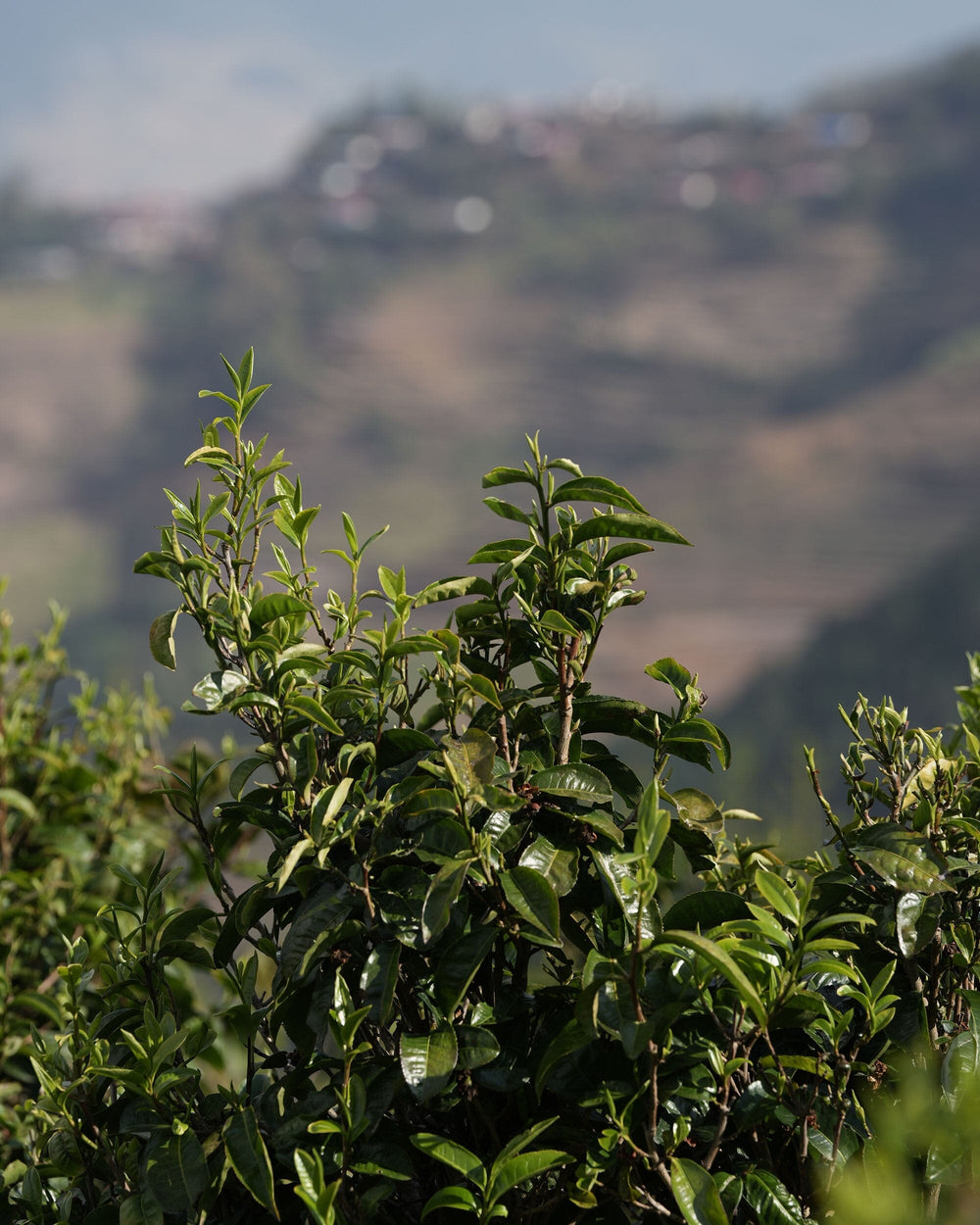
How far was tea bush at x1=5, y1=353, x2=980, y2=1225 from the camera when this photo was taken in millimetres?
787

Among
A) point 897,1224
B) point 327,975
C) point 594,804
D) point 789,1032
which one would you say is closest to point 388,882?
point 327,975

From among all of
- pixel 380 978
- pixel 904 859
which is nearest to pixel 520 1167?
pixel 380 978

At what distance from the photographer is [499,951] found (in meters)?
0.93

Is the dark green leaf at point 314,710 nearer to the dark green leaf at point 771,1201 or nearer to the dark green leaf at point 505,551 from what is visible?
the dark green leaf at point 505,551

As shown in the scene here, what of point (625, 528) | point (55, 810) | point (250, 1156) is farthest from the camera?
point (55, 810)

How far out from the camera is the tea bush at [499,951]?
787mm

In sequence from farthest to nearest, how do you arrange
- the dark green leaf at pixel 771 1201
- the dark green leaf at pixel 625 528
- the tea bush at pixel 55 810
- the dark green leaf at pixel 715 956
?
the tea bush at pixel 55 810, the dark green leaf at pixel 625 528, the dark green leaf at pixel 771 1201, the dark green leaf at pixel 715 956

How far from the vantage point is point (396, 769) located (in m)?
0.90

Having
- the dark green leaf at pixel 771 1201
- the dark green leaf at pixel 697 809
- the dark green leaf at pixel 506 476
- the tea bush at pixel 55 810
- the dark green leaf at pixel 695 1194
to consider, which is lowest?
the dark green leaf at pixel 771 1201

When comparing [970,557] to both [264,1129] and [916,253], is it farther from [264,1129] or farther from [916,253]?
[916,253]

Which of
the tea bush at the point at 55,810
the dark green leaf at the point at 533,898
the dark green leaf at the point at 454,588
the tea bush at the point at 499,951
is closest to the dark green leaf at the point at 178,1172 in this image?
the tea bush at the point at 499,951

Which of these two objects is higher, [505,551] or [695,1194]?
[505,551]

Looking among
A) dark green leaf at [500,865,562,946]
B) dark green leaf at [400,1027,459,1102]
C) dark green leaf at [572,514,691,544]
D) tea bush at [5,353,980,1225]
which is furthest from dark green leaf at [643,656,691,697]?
dark green leaf at [400,1027,459,1102]

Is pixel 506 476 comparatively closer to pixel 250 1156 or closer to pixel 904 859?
pixel 904 859
